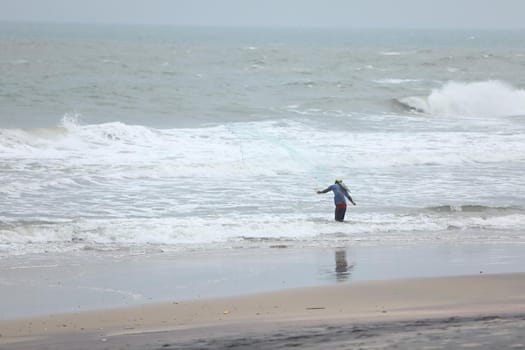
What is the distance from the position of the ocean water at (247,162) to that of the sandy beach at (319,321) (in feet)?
11.6

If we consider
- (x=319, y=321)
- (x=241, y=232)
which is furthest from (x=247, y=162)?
(x=319, y=321)

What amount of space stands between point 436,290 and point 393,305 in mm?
1073

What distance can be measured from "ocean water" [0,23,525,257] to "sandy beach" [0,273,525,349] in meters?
3.52

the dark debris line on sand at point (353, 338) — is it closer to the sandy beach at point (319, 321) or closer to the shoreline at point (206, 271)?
the sandy beach at point (319, 321)

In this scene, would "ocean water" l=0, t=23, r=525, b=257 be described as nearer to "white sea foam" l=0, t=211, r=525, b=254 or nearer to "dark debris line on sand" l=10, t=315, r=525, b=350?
"white sea foam" l=0, t=211, r=525, b=254

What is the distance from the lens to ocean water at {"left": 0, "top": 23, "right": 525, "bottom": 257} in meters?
15.5

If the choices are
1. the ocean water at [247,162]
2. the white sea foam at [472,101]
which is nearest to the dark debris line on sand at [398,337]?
the ocean water at [247,162]

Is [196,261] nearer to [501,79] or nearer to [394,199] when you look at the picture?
[394,199]

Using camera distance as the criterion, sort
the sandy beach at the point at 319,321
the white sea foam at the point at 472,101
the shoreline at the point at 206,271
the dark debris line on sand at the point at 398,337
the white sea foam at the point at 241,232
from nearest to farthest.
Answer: the dark debris line on sand at the point at 398,337, the sandy beach at the point at 319,321, the shoreline at the point at 206,271, the white sea foam at the point at 241,232, the white sea foam at the point at 472,101

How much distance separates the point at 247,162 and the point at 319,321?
1332 centimetres

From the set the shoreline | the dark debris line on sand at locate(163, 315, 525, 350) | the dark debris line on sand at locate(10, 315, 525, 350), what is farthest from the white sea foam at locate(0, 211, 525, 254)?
the dark debris line on sand at locate(163, 315, 525, 350)

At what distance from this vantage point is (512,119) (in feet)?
116

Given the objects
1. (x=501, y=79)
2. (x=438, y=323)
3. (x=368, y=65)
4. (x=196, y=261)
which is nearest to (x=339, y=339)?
(x=438, y=323)

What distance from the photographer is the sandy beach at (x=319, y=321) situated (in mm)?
7953
